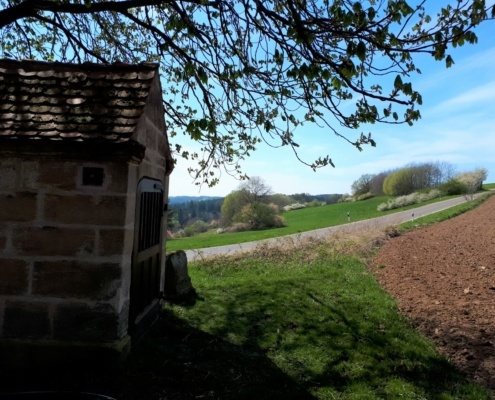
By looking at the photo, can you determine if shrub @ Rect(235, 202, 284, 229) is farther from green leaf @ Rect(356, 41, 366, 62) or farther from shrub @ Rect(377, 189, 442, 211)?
green leaf @ Rect(356, 41, 366, 62)

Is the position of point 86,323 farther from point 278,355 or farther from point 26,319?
point 278,355

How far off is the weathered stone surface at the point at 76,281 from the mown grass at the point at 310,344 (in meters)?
1.29

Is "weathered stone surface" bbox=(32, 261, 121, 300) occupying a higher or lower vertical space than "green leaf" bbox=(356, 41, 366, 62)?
lower

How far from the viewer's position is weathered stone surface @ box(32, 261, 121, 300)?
13.5 feet

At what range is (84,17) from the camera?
8602 millimetres

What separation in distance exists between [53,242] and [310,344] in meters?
3.70

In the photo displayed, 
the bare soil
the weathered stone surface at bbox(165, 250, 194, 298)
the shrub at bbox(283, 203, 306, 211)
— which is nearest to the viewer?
the bare soil

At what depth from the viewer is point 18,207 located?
414cm

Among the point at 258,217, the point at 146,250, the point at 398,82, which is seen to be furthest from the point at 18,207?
the point at 258,217

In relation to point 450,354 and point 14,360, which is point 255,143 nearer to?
point 450,354

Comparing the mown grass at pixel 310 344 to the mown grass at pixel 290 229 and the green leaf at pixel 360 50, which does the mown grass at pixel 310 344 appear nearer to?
the green leaf at pixel 360 50

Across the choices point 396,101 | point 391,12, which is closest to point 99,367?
point 396,101

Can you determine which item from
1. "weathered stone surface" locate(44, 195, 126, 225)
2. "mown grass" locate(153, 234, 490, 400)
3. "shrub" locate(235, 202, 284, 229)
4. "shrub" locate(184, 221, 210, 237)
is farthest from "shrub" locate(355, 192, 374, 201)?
"weathered stone surface" locate(44, 195, 126, 225)

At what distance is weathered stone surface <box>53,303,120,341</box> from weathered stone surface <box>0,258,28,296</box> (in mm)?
443
